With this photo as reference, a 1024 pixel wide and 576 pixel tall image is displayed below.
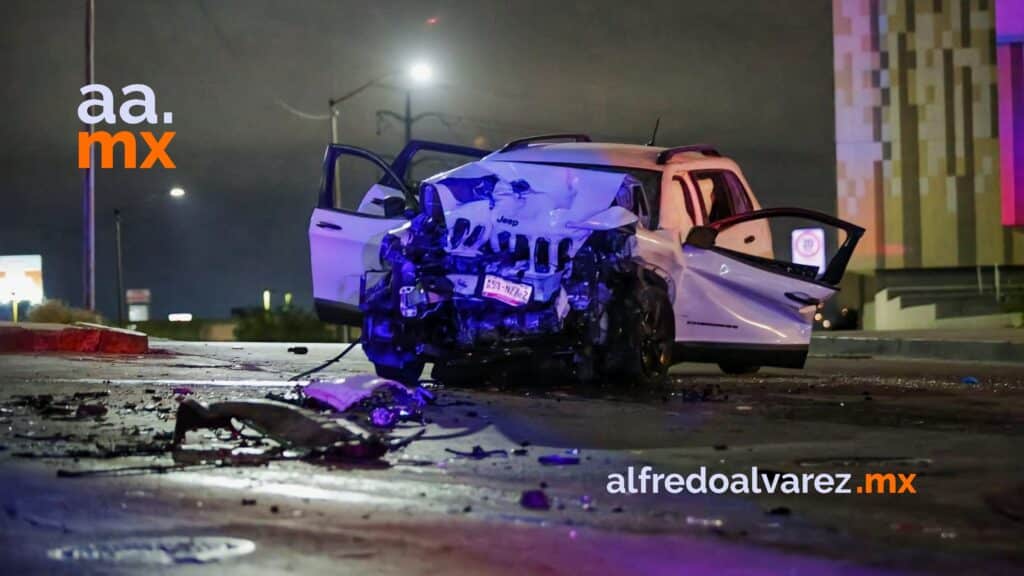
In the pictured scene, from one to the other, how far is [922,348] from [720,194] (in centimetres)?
849

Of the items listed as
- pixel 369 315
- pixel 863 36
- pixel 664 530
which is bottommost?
pixel 664 530

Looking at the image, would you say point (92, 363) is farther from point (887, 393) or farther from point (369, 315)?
point (887, 393)

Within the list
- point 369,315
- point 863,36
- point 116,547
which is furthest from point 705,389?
point 863,36

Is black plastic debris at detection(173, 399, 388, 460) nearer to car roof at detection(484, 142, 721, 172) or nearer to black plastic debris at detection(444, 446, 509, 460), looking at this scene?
black plastic debris at detection(444, 446, 509, 460)

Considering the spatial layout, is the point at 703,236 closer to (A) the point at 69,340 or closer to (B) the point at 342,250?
(B) the point at 342,250

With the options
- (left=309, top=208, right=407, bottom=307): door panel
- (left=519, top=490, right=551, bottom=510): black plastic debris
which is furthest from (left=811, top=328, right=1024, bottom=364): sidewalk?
(left=519, top=490, right=551, bottom=510): black plastic debris

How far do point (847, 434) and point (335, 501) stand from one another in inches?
143

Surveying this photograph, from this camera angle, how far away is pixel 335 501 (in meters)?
5.55

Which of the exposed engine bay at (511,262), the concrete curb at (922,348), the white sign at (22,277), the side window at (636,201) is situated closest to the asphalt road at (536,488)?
the exposed engine bay at (511,262)

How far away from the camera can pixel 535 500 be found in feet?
18.5

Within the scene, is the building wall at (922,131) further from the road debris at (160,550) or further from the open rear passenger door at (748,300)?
the road debris at (160,550)

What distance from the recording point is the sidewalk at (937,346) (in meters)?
17.7

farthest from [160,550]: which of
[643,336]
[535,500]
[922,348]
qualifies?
[922,348]

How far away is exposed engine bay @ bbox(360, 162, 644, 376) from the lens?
10.1 meters
